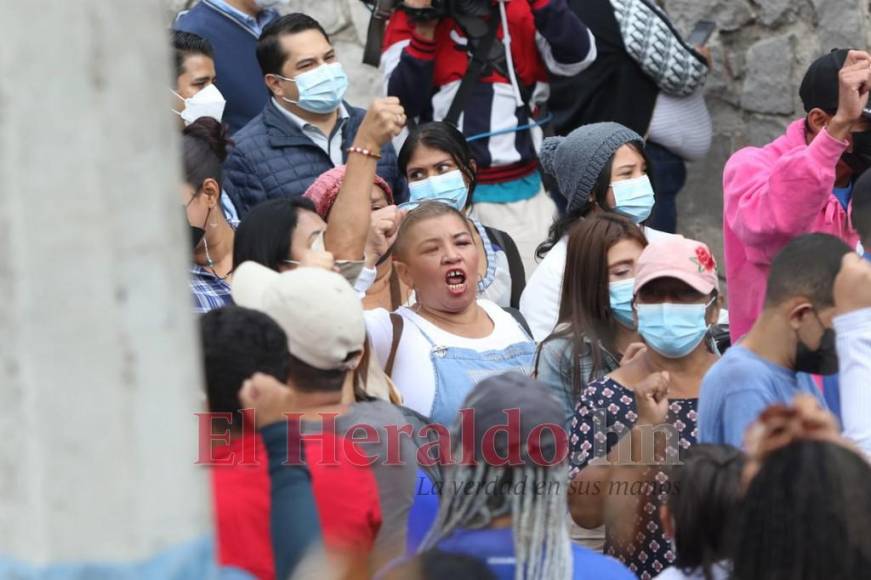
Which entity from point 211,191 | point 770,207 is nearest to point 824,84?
point 770,207

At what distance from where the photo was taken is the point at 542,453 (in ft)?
8.78

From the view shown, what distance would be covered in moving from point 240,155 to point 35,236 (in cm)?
438

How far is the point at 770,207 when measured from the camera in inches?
180

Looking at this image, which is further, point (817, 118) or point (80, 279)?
point (817, 118)

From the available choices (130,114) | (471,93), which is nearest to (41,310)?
(130,114)

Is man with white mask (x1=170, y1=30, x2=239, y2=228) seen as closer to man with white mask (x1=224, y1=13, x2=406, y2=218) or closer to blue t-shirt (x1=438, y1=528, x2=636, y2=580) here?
man with white mask (x1=224, y1=13, x2=406, y2=218)

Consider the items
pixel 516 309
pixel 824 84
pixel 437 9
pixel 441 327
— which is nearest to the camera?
pixel 441 327

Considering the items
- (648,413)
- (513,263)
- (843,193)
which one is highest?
(843,193)

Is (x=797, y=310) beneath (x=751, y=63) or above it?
beneath

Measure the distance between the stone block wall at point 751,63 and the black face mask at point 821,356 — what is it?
10.4 feet

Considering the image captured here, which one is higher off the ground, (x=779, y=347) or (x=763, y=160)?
(x=763, y=160)

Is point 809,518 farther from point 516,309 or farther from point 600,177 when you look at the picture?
point 600,177

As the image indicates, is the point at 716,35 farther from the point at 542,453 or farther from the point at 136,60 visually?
the point at 136,60

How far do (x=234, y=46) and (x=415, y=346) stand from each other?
2.53 meters
